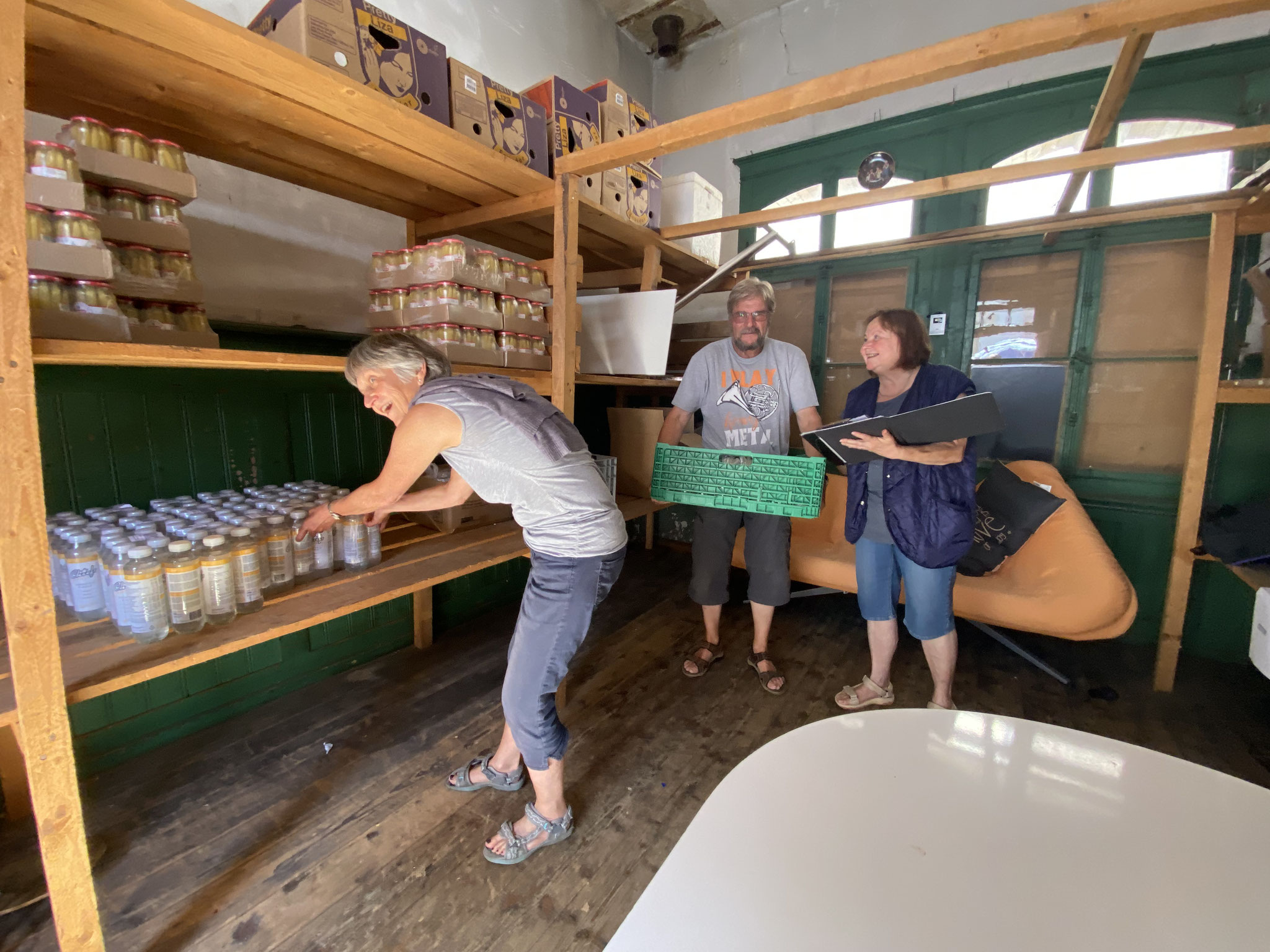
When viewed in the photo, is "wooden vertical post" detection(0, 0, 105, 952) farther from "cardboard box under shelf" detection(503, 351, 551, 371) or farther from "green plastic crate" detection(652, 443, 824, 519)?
"green plastic crate" detection(652, 443, 824, 519)

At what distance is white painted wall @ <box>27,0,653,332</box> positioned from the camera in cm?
183

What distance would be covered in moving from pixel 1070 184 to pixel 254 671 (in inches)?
148

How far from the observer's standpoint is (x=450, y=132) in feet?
4.98

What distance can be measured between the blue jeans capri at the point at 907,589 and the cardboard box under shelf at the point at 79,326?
2158mm

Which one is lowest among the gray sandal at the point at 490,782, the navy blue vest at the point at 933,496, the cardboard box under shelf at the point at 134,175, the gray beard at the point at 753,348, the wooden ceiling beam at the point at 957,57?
the gray sandal at the point at 490,782

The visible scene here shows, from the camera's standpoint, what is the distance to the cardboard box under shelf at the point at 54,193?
1.00m

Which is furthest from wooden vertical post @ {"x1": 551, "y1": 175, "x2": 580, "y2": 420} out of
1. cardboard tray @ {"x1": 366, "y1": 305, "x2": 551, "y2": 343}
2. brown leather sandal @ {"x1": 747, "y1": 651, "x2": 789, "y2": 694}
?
brown leather sandal @ {"x1": 747, "y1": 651, "x2": 789, "y2": 694}

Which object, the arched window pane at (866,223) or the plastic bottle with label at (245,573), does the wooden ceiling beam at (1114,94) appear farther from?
the plastic bottle with label at (245,573)

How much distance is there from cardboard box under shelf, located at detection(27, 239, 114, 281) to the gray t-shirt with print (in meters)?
1.74

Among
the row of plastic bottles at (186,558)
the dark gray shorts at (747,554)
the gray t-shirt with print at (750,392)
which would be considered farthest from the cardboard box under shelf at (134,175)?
the dark gray shorts at (747,554)

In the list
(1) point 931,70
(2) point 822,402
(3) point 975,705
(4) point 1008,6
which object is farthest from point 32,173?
(4) point 1008,6

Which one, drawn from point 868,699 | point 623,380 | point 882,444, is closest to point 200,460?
point 623,380

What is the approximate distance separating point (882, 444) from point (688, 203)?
72.6 inches

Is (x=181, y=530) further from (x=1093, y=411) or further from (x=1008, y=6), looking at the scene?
(x=1008, y=6)
